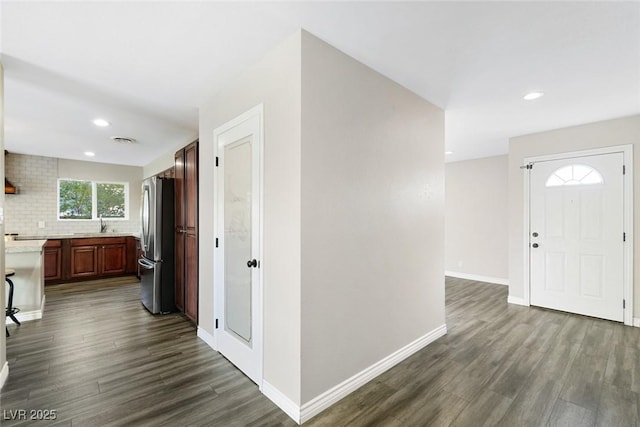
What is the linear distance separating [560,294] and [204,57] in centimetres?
519

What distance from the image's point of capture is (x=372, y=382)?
2377 millimetres

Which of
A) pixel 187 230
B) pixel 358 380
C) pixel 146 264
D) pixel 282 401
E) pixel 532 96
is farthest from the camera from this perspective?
pixel 146 264

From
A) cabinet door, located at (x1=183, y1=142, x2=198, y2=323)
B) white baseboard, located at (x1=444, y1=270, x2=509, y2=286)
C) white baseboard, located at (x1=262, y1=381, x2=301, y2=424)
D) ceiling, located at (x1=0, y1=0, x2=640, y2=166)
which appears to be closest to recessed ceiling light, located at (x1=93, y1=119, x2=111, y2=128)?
ceiling, located at (x1=0, y1=0, x2=640, y2=166)

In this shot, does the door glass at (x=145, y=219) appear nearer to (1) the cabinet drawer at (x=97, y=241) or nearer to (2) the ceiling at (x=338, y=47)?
(2) the ceiling at (x=338, y=47)

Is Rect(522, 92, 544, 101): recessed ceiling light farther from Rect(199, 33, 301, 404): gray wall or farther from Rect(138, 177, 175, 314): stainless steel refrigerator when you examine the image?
Rect(138, 177, 175, 314): stainless steel refrigerator

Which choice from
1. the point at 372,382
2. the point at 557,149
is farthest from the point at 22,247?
the point at 557,149

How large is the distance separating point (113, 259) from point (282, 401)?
585cm

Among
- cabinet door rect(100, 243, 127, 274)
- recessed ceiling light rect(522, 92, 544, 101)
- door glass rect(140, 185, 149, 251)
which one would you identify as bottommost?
cabinet door rect(100, 243, 127, 274)

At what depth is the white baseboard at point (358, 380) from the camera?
1.97 meters

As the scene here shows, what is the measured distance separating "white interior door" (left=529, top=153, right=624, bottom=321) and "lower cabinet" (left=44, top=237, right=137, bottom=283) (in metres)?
7.61

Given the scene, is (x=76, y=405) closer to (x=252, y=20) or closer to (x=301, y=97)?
(x=301, y=97)

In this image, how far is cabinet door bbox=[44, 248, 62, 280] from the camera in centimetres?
552

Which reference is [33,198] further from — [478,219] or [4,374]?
[478,219]

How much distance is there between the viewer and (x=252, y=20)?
1.84 meters
